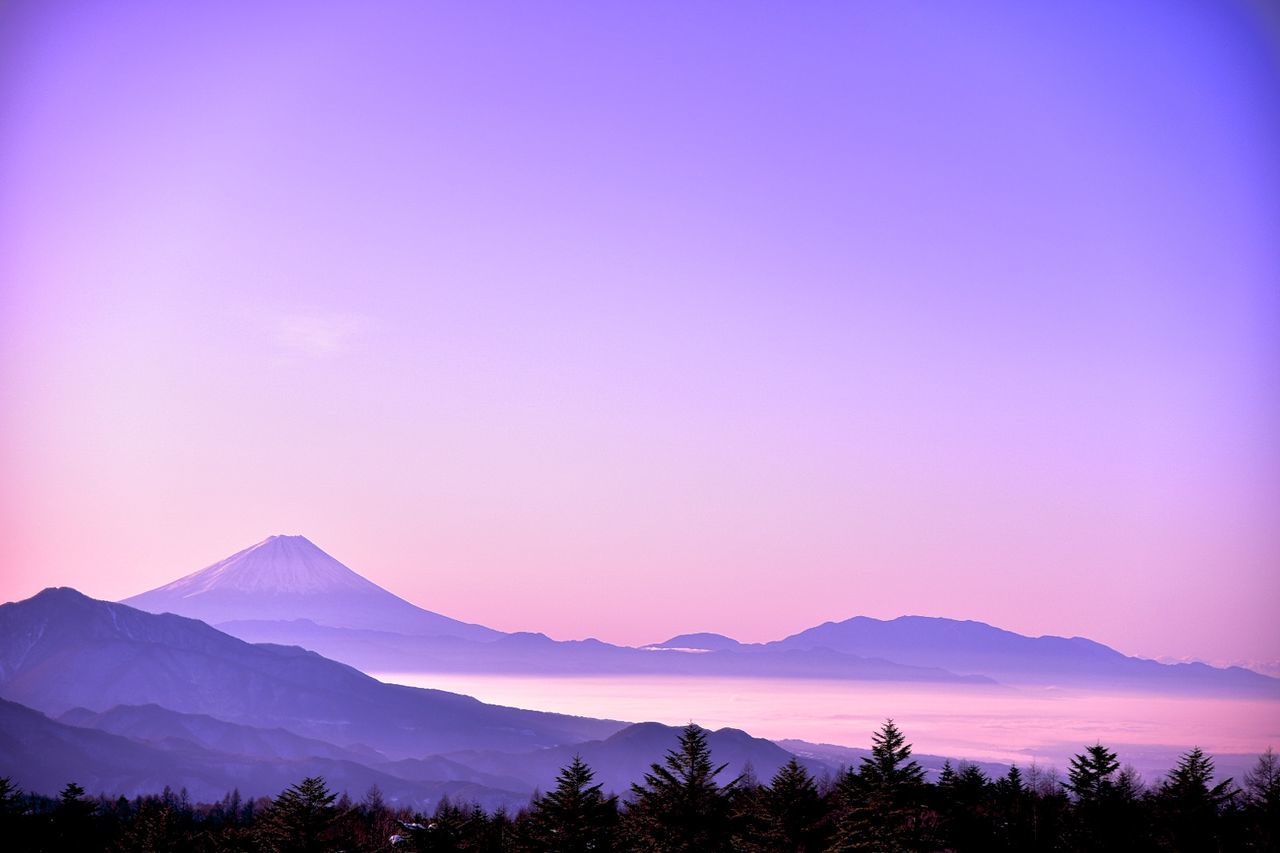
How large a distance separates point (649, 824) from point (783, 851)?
1130 cm

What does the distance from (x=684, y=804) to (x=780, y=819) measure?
35.1ft

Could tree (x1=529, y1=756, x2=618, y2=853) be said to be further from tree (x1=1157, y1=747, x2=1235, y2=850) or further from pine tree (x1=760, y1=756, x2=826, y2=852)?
tree (x1=1157, y1=747, x2=1235, y2=850)

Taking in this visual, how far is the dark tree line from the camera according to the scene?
211ft

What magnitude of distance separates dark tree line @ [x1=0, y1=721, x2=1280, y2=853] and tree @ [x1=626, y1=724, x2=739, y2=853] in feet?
Result: 0.24

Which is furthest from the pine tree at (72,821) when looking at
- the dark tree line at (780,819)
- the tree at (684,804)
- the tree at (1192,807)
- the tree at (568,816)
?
the tree at (1192,807)

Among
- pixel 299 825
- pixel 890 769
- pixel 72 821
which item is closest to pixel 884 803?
pixel 890 769

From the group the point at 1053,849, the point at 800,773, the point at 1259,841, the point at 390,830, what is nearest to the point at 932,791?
the point at 1053,849

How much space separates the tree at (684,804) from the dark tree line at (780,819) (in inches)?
2.8

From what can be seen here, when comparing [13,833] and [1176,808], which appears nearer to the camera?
[13,833]

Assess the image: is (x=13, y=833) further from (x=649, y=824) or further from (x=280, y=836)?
(x=649, y=824)

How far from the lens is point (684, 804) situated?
64.1m

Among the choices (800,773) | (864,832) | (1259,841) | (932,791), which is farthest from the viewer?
(932,791)

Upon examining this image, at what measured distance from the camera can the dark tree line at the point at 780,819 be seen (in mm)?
64375

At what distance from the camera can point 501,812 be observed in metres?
145
